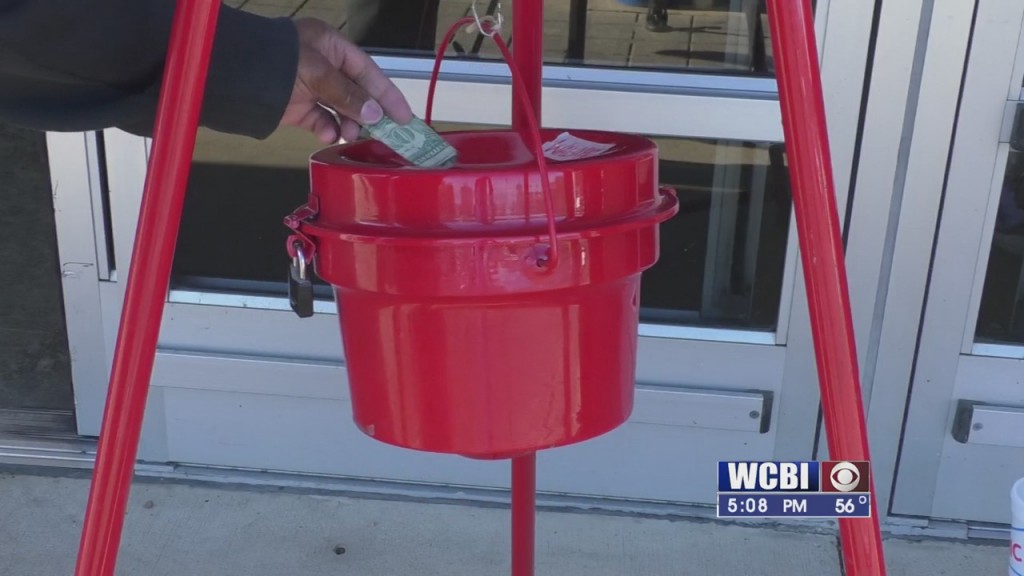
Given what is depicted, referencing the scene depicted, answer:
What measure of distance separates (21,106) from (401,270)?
46 cm

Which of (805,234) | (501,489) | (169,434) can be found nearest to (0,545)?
(169,434)

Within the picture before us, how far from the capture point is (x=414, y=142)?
1.16m

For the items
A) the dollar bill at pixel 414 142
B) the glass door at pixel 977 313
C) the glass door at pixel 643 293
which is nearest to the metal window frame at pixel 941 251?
the glass door at pixel 977 313

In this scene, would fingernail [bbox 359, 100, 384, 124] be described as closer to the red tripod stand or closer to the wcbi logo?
the red tripod stand

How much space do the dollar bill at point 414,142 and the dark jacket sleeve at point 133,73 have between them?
0.39ft

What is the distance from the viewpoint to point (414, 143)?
1.16 meters

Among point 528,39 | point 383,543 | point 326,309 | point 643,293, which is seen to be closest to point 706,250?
point 643,293

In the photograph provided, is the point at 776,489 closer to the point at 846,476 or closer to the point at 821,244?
the point at 846,476

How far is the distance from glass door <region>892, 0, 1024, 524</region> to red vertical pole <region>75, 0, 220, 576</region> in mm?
1476

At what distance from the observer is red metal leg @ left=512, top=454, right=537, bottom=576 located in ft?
4.62

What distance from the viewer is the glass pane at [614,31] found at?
2010mm

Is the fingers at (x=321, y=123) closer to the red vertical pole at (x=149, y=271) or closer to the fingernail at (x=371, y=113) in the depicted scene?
the fingernail at (x=371, y=113)

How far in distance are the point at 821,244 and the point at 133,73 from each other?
71cm

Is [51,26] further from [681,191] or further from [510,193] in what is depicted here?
[681,191]
